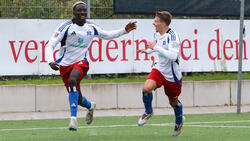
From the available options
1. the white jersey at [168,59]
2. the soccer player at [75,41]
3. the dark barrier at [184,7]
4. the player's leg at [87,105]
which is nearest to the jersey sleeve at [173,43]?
the white jersey at [168,59]

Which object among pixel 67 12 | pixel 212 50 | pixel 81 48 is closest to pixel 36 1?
pixel 67 12

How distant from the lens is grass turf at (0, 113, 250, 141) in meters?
10.4

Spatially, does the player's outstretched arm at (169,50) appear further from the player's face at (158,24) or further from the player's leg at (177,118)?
the player's leg at (177,118)

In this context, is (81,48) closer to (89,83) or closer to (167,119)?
(167,119)

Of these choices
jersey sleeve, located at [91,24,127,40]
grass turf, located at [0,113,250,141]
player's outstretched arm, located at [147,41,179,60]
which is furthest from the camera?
jersey sleeve, located at [91,24,127,40]

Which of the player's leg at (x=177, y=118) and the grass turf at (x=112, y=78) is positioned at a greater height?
the grass turf at (x=112, y=78)

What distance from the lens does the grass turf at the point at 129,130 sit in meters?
10.4

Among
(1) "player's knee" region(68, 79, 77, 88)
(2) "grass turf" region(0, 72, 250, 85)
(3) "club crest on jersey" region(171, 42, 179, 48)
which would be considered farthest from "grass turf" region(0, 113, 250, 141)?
(2) "grass turf" region(0, 72, 250, 85)

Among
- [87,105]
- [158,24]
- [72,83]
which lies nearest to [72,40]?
[72,83]

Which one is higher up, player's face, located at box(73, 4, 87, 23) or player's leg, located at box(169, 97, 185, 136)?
player's face, located at box(73, 4, 87, 23)

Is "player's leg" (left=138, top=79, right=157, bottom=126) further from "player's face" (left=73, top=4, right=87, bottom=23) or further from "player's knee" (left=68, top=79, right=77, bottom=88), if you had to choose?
"player's face" (left=73, top=4, right=87, bottom=23)

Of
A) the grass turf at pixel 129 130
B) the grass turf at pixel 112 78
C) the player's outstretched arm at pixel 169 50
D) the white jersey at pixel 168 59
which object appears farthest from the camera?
the grass turf at pixel 112 78

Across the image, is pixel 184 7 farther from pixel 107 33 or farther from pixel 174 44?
pixel 174 44

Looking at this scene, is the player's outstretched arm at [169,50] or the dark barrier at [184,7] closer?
the player's outstretched arm at [169,50]
